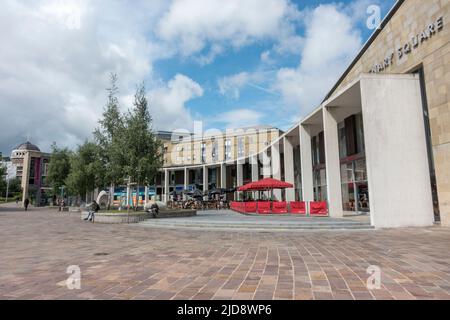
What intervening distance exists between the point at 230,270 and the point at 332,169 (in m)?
12.5

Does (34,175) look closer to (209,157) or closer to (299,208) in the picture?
(209,157)

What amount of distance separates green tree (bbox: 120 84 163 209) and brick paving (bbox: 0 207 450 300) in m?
9.59

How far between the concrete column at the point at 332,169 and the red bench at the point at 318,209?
80 cm

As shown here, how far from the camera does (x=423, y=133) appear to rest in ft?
39.7

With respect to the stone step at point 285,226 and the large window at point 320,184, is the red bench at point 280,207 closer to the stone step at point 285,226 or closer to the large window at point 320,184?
the large window at point 320,184

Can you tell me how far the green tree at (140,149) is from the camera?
17.4 meters

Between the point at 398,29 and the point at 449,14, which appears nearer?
the point at 449,14

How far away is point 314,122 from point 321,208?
259 inches

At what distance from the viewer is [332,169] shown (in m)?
15.8

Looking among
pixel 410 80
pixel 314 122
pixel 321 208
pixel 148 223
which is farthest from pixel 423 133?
pixel 148 223

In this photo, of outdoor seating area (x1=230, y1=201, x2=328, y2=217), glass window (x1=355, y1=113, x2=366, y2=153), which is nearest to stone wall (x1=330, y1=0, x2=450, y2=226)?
glass window (x1=355, y1=113, x2=366, y2=153)

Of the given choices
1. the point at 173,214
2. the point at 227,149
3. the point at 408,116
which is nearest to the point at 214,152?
the point at 227,149
